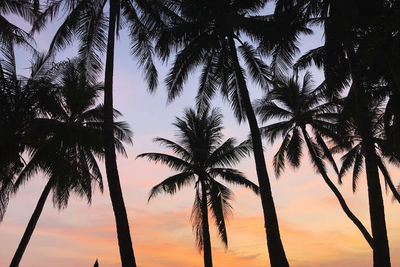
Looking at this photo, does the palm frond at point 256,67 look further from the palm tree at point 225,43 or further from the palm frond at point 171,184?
the palm frond at point 171,184

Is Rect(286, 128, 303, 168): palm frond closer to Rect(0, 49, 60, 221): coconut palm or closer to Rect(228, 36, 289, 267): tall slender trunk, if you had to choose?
Rect(228, 36, 289, 267): tall slender trunk

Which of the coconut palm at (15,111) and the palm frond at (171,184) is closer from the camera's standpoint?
the coconut palm at (15,111)

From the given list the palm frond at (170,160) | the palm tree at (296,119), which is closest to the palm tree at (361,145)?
the palm tree at (296,119)

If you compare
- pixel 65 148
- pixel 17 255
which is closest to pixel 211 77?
pixel 65 148

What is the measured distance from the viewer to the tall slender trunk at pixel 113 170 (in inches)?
455

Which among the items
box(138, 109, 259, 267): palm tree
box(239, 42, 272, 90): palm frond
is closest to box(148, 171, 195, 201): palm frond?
box(138, 109, 259, 267): palm tree

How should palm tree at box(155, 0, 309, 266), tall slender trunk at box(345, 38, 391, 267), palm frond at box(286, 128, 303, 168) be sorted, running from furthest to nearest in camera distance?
1. palm frond at box(286, 128, 303, 168)
2. palm tree at box(155, 0, 309, 266)
3. tall slender trunk at box(345, 38, 391, 267)

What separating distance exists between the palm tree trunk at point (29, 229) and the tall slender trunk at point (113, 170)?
19.5 ft

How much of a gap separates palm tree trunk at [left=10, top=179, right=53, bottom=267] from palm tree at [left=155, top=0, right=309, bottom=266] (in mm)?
7015

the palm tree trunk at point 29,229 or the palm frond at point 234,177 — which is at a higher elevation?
the palm frond at point 234,177

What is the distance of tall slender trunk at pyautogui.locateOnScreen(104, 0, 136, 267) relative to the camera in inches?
455

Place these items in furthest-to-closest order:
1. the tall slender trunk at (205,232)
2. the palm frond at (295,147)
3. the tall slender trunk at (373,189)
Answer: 1. the palm frond at (295,147)
2. the tall slender trunk at (205,232)
3. the tall slender trunk at (373,189)

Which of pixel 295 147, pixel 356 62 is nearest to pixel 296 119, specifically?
pixel 295 147

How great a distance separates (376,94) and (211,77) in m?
8.95
